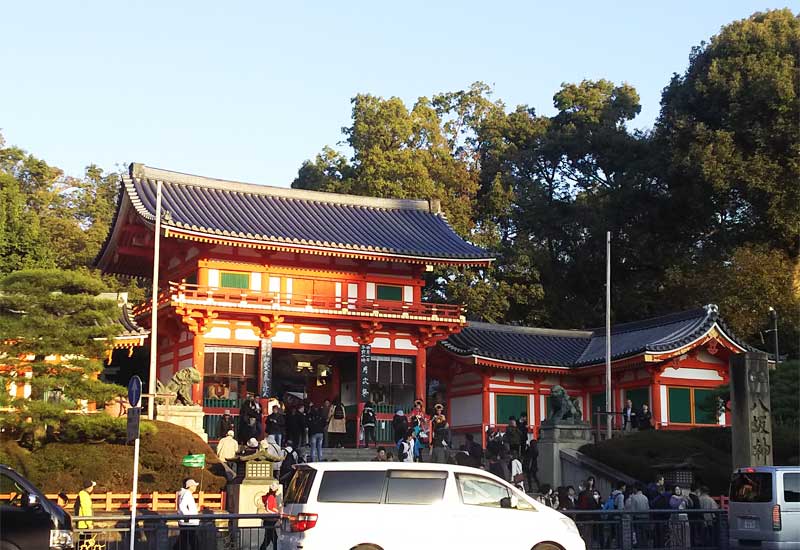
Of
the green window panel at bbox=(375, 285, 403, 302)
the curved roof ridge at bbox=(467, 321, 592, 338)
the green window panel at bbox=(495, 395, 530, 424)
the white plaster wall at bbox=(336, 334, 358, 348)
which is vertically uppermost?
the green window panel at bbox=(375, 285, 403, 302)

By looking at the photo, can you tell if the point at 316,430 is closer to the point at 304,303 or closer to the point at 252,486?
the point at 252,486

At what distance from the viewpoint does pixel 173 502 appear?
989 inches

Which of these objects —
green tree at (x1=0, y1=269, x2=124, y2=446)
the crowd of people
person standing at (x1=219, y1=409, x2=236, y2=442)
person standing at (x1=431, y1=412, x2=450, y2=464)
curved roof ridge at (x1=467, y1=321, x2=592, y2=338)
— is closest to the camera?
the crowd of people

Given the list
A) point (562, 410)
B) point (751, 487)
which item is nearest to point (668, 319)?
point (562, 410)

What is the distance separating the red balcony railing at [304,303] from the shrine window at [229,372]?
201 centimetres

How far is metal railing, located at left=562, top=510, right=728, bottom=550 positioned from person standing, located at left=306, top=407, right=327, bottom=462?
1129 cm

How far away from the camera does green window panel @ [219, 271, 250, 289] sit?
4022cm

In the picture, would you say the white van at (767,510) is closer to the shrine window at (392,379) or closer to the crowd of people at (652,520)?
the crowd of people at (652,520)

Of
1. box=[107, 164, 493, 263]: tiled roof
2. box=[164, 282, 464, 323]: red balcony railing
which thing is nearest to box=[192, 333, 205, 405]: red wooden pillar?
box=[164, 282, 464, 323]: red balcony railing

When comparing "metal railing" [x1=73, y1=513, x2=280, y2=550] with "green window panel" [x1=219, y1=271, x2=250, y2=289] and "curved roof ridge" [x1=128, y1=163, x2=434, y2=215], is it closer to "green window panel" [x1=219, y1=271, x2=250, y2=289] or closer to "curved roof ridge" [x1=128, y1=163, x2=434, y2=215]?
"green window panel" [x1=219, y1=271, x2=250, y2=289]

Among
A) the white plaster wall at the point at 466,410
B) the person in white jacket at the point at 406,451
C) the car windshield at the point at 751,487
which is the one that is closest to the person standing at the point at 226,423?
the person in white jacket at the point at 406,451

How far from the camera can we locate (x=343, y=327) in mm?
41344

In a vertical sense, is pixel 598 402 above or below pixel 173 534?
above

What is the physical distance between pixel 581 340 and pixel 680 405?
7.02 m
